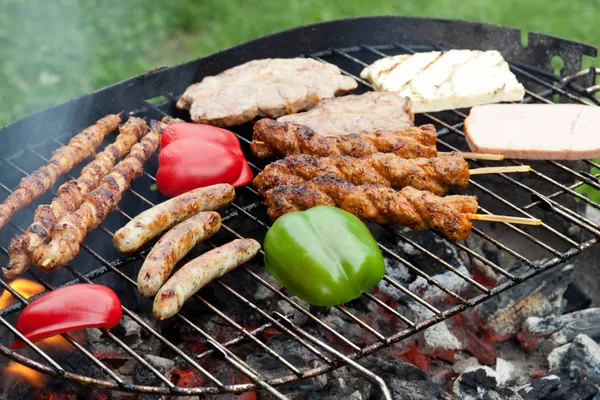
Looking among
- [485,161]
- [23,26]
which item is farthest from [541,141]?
[23,26]

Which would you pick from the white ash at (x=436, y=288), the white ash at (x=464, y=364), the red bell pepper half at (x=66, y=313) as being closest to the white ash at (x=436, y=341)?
the white ash at (x=464, y=364)

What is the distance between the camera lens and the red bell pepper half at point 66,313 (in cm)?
289

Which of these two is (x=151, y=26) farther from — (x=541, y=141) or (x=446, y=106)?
(x=541, y=141)

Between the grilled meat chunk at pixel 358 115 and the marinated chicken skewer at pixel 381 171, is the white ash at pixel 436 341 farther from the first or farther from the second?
the grilled meat chunk at pixel 358 115

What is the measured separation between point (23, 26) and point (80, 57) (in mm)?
889

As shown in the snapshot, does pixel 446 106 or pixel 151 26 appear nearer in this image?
pixel 446 106

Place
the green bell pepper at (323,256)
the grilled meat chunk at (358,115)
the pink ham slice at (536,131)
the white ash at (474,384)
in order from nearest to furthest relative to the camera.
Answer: the green bell pepper at (323,256) < the white ash at (474,384) < the pink ham slice at (536,131) < the grilled meat chunk at (358,115)

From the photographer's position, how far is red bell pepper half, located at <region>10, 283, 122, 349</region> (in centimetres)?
289

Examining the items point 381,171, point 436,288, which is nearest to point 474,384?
point 436,288

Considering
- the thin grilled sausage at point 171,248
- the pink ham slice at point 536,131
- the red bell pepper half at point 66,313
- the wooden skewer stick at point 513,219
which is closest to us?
the red bell pepper half at point 66,313

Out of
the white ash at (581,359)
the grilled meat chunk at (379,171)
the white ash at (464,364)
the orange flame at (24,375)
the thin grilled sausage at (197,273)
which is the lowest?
the white ash at (464,364)

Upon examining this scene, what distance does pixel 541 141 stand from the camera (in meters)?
4.04

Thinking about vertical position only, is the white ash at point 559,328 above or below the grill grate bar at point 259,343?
below

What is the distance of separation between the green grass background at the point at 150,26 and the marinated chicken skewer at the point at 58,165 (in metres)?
3.57
